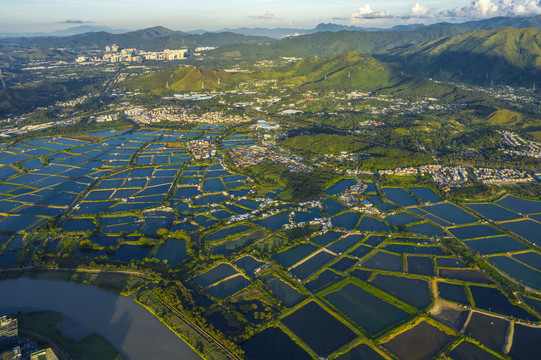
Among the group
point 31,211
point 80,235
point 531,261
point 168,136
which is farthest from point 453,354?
point 168,136

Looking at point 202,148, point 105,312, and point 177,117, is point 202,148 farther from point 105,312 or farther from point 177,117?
point 105,312

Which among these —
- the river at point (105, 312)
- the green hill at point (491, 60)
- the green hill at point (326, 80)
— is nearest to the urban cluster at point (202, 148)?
the river at point (105, 312)

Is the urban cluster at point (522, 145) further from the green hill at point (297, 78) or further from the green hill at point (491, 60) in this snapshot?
the green hill at point (491, 60)

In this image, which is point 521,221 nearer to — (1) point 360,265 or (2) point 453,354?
(1) point 360,265

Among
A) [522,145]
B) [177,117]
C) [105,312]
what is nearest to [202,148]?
[177,117]

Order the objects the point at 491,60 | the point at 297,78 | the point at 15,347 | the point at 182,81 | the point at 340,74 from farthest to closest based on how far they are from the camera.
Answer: the point at 491,60 < the point at 297,78 < the point at 340,74 < the point at 182,81 < the point at 15,347

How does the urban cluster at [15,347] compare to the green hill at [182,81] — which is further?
the green hill at [182,81]
